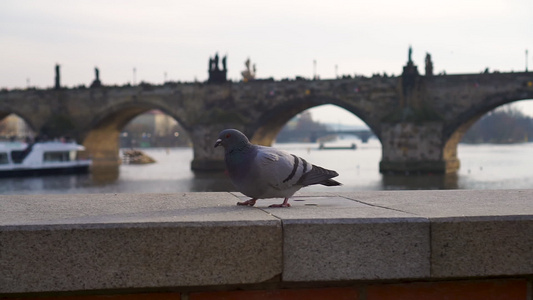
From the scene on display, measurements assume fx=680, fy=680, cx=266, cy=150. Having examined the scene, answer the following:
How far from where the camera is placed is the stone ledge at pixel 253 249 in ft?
7.45

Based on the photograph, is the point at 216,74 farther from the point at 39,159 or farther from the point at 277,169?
the point at 277,169

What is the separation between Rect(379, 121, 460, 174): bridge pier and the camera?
1496 inches

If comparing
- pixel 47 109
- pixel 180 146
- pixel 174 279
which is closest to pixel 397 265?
pixel 174 279

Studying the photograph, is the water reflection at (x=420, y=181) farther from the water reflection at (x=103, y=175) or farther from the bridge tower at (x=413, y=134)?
the water reflection at (x=103, y=175)

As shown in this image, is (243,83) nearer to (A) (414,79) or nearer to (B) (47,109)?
(A) (414,79)

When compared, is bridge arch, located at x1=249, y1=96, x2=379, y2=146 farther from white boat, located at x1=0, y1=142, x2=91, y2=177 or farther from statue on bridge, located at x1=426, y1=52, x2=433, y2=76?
white boat, located at x1=0, y1=142, x2=91, y2=177

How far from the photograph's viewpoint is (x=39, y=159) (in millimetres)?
41688

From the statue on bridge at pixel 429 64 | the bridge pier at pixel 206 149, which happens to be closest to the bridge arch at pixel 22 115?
the bridge pier at pixel 206 149

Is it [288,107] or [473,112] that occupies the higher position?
[288,107]

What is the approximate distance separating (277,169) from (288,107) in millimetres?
39351

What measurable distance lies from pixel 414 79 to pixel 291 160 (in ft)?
120

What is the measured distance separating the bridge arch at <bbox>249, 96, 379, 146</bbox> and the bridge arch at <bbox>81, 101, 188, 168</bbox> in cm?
521

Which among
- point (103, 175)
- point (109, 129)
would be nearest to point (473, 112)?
point (103, 175)

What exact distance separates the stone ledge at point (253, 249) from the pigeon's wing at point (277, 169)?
0.89m
